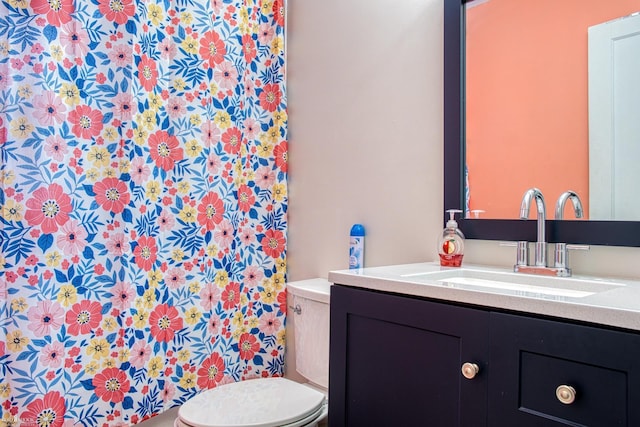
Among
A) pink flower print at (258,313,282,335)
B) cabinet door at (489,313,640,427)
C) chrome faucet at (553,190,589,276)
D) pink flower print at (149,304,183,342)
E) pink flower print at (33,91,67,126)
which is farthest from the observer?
pink flower print at (258,313,282,335)

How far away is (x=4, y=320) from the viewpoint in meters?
1.27

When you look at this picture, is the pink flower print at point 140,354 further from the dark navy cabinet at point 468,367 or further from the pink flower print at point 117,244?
the dark navy cabinet at point 468,367

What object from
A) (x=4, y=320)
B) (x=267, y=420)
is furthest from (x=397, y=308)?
(x=4, y=320)

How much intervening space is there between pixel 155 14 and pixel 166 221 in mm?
739

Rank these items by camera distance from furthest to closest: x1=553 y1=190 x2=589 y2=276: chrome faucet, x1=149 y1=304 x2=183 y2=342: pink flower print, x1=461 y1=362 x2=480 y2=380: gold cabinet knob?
x1=149 y1=304 x2=183 y2=342: pink flower print → x1=553 y1=190 x2=589 y2=276: chrome faucet → x1=461 y1=362 x2=480 y2=380: gold cabinet knob

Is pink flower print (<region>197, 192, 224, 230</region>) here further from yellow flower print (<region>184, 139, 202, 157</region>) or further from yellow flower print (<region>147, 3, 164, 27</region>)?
yellow flower print (<region>147, 3, 164, 27</region>)

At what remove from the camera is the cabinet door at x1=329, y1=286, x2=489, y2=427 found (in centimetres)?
86

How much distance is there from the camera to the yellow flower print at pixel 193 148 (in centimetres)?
165

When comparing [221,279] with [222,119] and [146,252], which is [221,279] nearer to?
[146,252]

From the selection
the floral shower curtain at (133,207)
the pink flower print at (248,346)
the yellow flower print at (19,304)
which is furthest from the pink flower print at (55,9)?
the pink flower print at (248,346)

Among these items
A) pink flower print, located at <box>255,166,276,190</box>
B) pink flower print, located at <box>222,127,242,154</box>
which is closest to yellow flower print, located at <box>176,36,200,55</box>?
pink flower print, located at <box>222,127,242,154</box>

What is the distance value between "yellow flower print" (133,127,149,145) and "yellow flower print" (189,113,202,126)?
0.19 meters

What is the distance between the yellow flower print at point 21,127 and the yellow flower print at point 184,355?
0.89m

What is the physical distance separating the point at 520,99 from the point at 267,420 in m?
1.17
